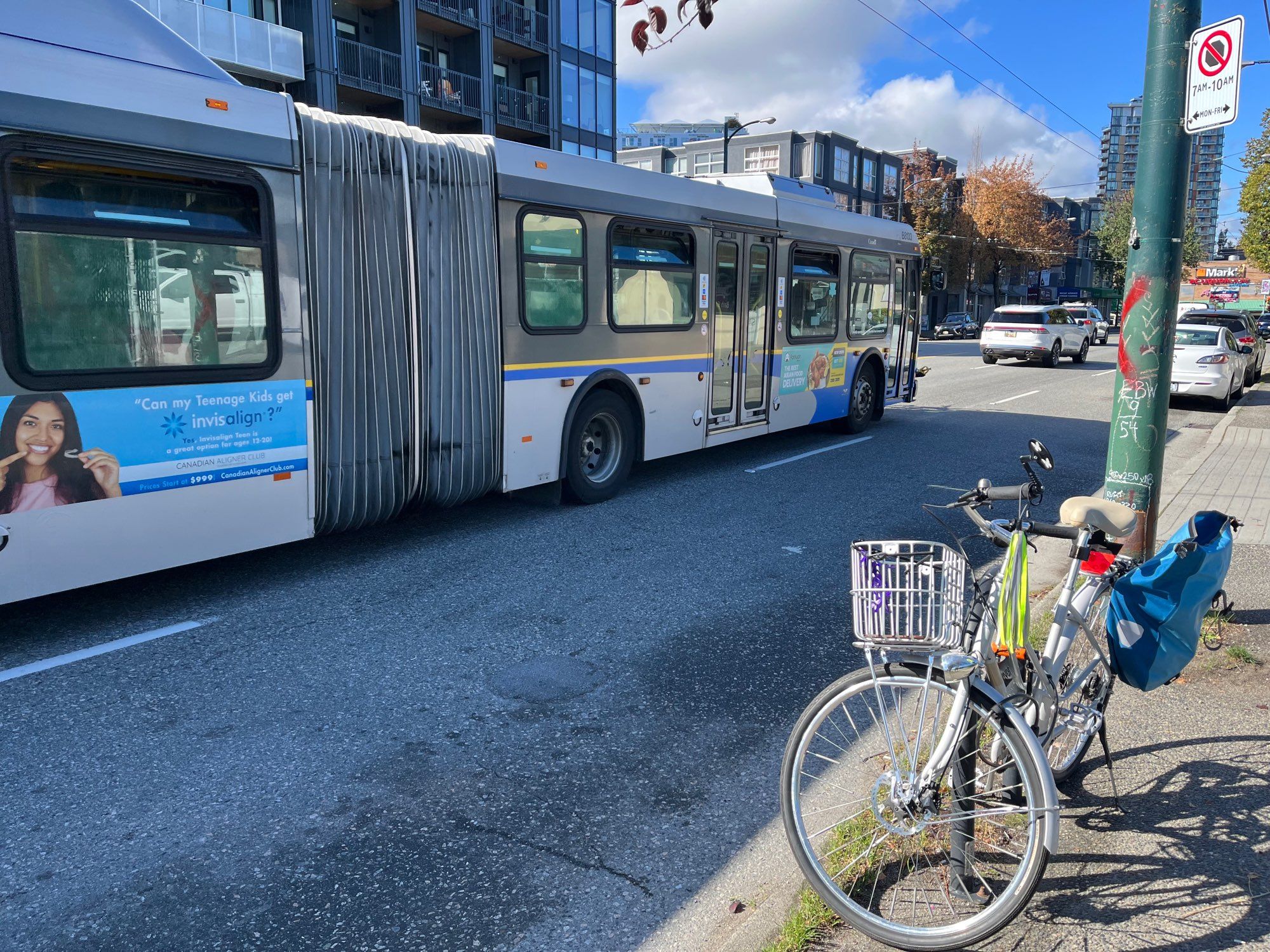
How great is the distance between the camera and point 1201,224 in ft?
352

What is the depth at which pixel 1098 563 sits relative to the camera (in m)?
3.10

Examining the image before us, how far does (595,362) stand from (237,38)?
21664 millimetres

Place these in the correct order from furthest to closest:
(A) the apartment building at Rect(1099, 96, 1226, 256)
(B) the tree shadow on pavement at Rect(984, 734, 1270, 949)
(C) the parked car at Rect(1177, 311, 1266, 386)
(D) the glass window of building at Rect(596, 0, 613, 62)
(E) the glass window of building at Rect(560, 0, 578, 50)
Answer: (A) the apartment building at Rect(1099, 96, 1226, 256)
(D) the glass window of building at Rect(596, 0, 613, 62)
(E) the glass window of building at Rect(560, 0, 578, 50)
(C) the parked car at Rect(1177, 311, 1266, 386)
(B) the tree shadow on pavement at Rect(984, 734, 1270, 949)

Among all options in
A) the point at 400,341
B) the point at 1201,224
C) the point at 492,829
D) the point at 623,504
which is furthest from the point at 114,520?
the point at 1201,224

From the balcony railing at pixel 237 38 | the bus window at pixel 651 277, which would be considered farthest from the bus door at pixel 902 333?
the balcony railing at pixel 237 38

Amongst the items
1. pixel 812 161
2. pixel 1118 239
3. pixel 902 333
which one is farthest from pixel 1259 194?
pixel 1118 239

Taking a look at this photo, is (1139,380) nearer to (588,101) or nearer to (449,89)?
(449,89)

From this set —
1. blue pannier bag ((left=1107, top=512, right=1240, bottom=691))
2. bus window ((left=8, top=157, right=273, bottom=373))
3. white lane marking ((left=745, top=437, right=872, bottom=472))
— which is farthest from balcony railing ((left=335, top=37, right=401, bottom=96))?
blue pannier bag ((left=1107, top=512, right=1240, bottom=691))

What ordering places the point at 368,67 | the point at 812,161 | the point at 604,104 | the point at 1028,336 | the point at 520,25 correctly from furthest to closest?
the point at 812,161 → the point at 604,104 → the point at 520,25 → the point at 368,67 → the point at 1028,336

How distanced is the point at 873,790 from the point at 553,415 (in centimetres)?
565

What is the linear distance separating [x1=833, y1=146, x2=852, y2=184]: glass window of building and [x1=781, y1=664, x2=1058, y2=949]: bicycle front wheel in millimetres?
66804

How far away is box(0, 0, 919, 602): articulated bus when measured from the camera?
5043mm

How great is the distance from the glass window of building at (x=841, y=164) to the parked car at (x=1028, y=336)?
130 feet

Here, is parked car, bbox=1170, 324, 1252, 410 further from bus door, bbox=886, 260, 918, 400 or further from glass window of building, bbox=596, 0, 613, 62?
glass window of building, bbox=596, 0, 613, 62
